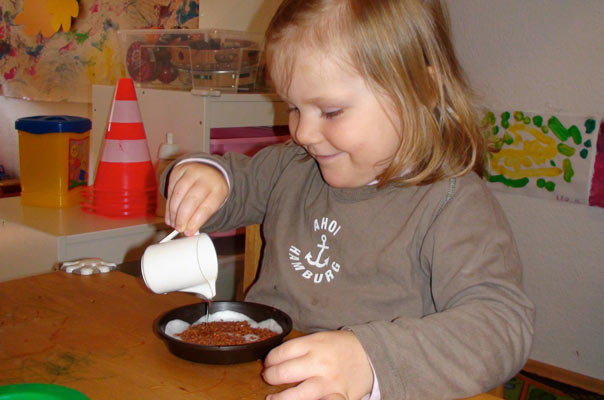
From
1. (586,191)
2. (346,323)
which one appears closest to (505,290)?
(346,323)

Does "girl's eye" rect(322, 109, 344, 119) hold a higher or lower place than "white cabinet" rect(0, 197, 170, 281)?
higher

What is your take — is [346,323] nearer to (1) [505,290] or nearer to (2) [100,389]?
(1) [505,290]

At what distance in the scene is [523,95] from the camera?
5.55 feet

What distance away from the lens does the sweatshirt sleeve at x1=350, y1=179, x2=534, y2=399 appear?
60 centimetres

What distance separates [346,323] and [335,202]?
0.61 feet

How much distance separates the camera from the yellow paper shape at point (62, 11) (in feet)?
8.89

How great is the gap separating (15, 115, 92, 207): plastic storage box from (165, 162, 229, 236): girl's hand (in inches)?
35.5

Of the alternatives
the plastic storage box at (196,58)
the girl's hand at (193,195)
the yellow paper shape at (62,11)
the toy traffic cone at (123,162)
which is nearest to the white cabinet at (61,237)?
the toy traffic cone at (123,162)

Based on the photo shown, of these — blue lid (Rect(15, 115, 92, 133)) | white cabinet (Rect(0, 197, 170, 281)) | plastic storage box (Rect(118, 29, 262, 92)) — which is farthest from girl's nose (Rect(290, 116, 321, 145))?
blue lid (Rect(15, 115, 92, 133))

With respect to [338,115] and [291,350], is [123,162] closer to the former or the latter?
[338,115]

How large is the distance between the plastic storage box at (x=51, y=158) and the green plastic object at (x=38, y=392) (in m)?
1.21

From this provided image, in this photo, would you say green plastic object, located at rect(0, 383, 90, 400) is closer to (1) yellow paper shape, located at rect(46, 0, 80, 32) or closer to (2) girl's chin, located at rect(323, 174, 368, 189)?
(2) girl's chin, located at rect(323, 174, 368, 189)

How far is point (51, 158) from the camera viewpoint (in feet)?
5.63

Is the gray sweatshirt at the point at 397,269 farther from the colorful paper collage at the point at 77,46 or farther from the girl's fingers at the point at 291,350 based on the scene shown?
the colorful paper collage at the point at 77,46
